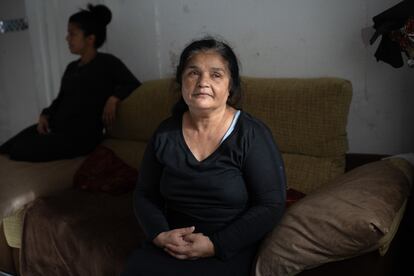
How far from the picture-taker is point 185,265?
134 centimetres

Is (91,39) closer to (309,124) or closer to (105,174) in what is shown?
(105,174)

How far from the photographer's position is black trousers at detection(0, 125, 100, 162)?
8.03 ft

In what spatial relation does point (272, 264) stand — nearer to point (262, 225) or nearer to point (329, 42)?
point (262, 225)

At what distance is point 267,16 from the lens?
2174mm

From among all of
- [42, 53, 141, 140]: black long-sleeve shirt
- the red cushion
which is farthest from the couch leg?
[42, 53, 141, 140]: black long-sleeve shirt

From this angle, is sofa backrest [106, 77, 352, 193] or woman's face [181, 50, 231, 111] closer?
woman's face [181, 50, 231, 111]

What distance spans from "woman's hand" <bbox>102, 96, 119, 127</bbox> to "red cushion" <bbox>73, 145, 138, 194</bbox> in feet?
0.77

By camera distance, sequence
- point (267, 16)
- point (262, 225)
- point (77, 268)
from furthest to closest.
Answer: point (267, 16) → point (77, 268) → point (262, 225)

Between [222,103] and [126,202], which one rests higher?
[222,103]

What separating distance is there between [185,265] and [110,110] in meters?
1.35

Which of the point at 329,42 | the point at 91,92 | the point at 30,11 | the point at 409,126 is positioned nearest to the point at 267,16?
the point at 329,42

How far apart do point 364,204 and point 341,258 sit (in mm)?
164

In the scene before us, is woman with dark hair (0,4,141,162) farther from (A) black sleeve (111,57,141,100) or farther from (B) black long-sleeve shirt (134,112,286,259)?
(B) black long-sleeve shirt (134,112,286,259)

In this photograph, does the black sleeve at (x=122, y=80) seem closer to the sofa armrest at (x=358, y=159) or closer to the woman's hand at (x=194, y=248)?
the sofa armrest at (x=358, y=159)
